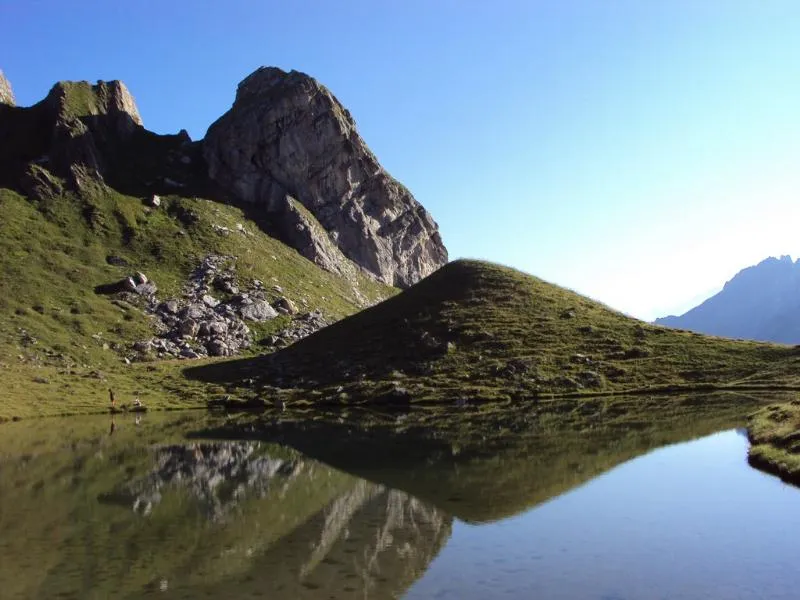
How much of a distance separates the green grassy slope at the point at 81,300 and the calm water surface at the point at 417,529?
57.6m

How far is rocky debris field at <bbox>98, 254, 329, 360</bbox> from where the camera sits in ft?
486

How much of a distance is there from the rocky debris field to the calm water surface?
99.3 metres

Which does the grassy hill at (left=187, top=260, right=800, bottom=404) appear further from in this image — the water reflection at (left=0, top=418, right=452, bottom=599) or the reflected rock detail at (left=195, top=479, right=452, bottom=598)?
the reflected rock detail at (left=195, top=479, right=452, bottom=598)

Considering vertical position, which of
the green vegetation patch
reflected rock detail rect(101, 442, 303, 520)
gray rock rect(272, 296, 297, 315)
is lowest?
reflected rock detail rect(101, 442, 303, 520)

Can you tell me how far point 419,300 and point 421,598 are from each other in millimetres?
110420

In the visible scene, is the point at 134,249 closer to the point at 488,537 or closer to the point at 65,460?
the point at 65,460

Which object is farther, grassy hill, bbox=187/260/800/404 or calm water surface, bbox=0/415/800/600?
grassy hill, bbox=187/260/800/404

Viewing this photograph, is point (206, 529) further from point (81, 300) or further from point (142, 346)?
point (81, 300)

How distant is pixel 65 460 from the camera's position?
54562 mm

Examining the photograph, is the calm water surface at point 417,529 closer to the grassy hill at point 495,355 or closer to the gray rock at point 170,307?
the grassy hill at point 495,355

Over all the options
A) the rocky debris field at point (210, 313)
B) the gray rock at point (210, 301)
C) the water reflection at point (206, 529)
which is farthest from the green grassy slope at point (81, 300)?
the water reflection at point (206, 529)

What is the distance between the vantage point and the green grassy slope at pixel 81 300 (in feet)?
340

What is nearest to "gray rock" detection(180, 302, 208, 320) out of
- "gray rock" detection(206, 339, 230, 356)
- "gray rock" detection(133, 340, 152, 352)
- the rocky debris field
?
the rocky debris field

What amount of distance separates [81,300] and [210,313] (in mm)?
29342
